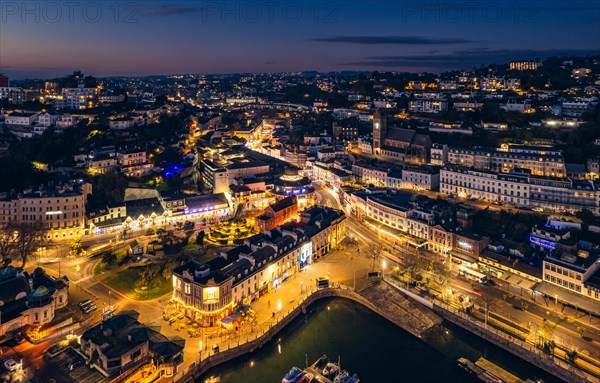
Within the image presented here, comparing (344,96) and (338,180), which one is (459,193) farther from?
(344,96)

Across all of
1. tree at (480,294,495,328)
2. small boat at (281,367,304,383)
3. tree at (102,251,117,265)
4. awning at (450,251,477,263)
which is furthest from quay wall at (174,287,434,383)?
tree at (102,251,117,265)

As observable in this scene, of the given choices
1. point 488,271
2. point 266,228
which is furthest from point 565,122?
point 266,228

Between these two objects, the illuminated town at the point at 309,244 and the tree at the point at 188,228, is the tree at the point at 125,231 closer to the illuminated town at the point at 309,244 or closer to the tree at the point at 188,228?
the illuminated town at the point at 309,244

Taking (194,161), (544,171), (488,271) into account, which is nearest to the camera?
(488,271)

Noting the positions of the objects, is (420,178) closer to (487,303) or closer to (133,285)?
(487,303)

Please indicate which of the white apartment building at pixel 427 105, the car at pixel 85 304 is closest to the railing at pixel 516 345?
the car at pixel 85 304
